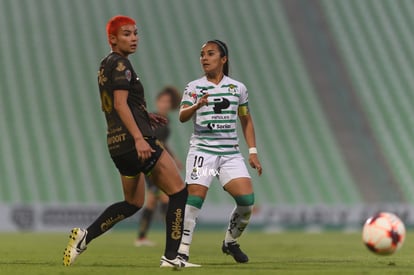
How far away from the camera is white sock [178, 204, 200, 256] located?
765 centimetres

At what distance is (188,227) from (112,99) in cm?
130

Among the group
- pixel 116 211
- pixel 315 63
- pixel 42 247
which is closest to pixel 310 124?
pixel 315 63

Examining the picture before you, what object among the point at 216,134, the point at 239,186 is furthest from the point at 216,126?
the point at 239,186

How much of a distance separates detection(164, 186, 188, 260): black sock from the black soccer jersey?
53 cm

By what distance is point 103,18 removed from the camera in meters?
24.8

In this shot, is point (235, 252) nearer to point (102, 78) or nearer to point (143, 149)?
point (143, 149)

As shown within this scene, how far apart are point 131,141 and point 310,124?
15.6 metres

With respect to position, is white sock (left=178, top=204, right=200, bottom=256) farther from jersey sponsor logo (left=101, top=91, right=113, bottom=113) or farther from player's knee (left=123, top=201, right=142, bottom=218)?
jersey sponsor logo (left=101, top=91, right=113, bottom=113)

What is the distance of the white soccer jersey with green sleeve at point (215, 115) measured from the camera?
26.6 ft

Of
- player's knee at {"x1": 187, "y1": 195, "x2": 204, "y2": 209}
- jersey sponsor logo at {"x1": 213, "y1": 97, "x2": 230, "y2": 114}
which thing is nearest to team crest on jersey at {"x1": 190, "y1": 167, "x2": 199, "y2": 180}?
player's knee at {"x1": 187, "y1": 195, "x2": 204, "y2": 209}

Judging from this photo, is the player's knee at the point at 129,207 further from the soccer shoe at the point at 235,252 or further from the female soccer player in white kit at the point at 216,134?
the soccer shoe at the point at 235,252

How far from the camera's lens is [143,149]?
697 centimetres

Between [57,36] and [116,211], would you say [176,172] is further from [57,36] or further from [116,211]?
[57,36]

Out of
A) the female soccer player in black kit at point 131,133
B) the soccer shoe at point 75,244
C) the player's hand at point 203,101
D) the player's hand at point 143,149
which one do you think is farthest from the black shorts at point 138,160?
the soccer shoe at point 75,244
